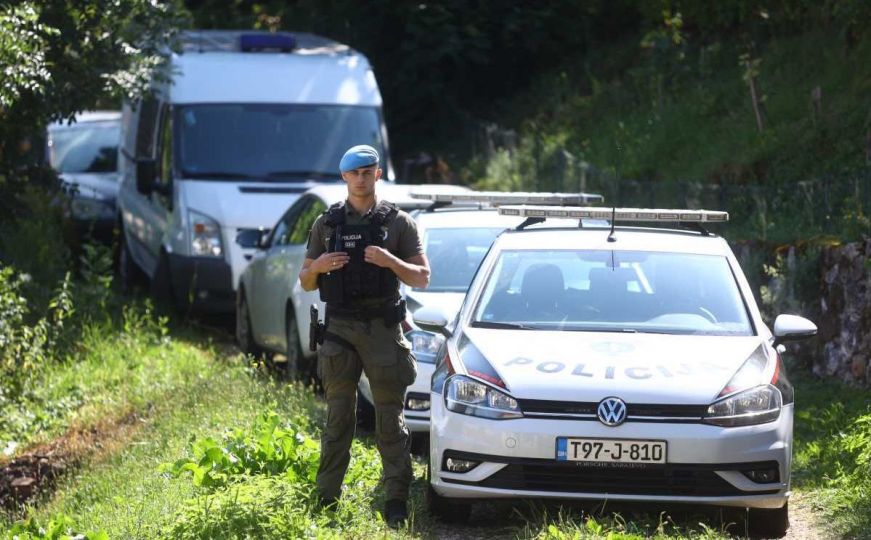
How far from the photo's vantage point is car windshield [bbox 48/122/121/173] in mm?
21516

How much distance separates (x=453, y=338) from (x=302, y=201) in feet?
15.5

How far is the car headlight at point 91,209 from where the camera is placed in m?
20.2

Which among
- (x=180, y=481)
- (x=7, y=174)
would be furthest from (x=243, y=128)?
(x=180, y=481)

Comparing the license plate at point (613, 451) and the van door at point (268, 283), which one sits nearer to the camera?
the license plate at point (613, 451)

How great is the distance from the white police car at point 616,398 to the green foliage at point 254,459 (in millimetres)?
807

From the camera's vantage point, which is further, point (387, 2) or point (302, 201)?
point (387, 2)

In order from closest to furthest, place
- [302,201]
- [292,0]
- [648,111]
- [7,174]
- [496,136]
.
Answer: [302,201] < [7,174] < [648,111] < [496,136] < [292,0]

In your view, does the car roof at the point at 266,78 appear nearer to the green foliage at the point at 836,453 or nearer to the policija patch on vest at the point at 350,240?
the green foliage at the point at 836,453

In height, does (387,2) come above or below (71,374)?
above

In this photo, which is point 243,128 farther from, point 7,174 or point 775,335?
point 775,335

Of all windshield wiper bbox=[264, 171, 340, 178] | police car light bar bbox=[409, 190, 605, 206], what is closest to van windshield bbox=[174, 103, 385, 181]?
windshield wiper bbox=[264, 171, 340, 178]

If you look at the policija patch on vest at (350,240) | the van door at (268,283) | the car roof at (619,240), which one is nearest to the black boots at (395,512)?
the policija patch on vest at (350,240)

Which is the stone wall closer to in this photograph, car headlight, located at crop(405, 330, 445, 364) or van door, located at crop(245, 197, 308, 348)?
car headlight, located at crop(405, 330, 445, 364)

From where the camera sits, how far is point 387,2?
25500mm
